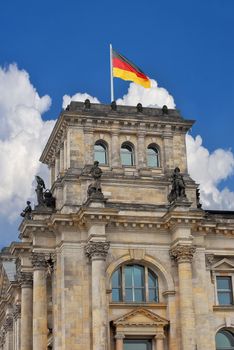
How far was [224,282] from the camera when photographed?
50.5 meters

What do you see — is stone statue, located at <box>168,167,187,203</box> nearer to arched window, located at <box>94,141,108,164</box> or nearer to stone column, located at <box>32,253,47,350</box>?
arched window, located at <box>94,141,108,164</box>

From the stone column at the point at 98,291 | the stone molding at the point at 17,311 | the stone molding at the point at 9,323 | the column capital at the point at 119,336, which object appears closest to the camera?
the stone column at the point at 98,291

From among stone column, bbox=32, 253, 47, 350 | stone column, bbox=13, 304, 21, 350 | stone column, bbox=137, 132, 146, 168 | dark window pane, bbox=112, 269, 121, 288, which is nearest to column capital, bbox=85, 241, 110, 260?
dark window pane, bbox=112, 269, 121, 288

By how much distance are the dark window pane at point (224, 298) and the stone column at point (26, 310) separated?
40.3ft

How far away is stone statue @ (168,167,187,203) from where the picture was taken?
48.7 meters

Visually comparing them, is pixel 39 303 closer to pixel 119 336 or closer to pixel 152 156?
pixel 119 336

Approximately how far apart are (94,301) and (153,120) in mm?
13016

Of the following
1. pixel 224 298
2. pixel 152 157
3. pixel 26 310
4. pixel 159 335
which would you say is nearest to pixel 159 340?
pixel 159 335

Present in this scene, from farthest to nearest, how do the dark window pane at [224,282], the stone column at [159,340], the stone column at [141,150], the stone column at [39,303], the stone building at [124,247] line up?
the stone column at [141,150] → the dark window pane at [224,282] → the stone column at [39,303] → the stone column at [159,340] → the stone building at [124,247]

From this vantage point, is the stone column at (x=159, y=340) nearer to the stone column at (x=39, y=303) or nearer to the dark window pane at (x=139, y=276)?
the dark window pane at (x=139, y=276)

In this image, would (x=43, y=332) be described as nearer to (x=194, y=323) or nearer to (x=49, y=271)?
(x=49, y=271)

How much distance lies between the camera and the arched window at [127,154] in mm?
51500

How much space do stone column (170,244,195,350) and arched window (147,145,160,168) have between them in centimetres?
635

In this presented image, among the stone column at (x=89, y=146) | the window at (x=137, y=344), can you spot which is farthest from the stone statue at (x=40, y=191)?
the window at (x=137, y=344)
